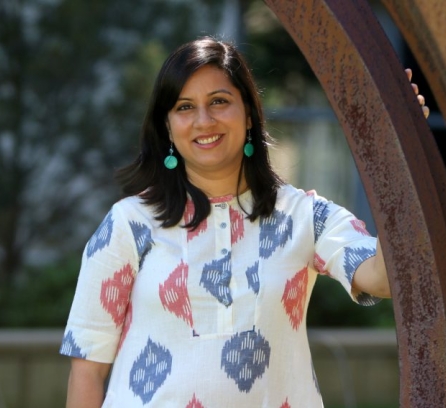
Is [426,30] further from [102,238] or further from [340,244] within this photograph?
[102,238]

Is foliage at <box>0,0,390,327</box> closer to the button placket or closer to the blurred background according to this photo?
the blurred background

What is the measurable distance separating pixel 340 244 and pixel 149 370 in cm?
52

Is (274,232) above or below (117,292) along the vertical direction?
above

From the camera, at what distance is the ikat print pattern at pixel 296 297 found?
2652 mm

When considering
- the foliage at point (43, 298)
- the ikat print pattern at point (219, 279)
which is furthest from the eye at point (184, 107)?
the foliage at point (43, 298)

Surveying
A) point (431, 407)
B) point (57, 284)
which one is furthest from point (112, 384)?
point (57, 284)

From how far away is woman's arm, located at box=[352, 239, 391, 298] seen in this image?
2438 millimetres

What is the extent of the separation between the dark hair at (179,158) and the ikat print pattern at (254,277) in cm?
14

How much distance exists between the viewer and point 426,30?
2.14 m

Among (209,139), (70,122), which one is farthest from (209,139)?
(70,122)

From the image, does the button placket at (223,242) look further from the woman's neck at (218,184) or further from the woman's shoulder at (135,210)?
the woman's shoulder at (135,210)

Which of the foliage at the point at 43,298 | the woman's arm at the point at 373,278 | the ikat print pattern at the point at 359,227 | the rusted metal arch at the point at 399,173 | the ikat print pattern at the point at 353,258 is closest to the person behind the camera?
the rusted metal arch at the point at 399,173

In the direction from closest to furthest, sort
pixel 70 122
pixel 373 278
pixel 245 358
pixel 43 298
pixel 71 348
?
pixel 373 278 → pixel 245 358 → pixel 71 348 → pixel 43 298 → pixel 70 122

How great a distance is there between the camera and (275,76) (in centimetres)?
841
